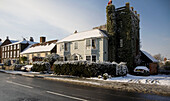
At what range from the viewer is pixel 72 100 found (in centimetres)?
664

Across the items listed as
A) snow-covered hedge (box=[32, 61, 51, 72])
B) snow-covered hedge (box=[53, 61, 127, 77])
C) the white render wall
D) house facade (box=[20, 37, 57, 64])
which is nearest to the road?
snow-covered hedge (box=[53, 61, 127, 77])

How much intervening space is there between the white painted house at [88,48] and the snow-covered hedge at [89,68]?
26.0 ft

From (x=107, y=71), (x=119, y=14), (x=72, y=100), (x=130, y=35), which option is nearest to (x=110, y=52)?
(x=130, y=35)

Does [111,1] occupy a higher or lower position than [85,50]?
higher

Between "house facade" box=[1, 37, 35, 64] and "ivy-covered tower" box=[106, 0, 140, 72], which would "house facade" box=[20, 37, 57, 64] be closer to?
"house facade" box=[1, 37, 35, 64]

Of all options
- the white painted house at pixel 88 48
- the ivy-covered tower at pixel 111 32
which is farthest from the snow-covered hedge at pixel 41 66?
the ivy-covered tower at pixel 111 32

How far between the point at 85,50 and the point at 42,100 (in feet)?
68.2

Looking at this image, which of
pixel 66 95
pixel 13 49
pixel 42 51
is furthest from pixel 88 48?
pixel 13 49

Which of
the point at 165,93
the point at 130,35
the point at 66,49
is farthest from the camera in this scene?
the point at 66,49

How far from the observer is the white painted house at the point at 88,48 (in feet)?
84.2

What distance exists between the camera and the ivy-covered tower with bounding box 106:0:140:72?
24906 mm

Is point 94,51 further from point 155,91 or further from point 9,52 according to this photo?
point 9,52

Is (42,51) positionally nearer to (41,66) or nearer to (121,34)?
(41,66)

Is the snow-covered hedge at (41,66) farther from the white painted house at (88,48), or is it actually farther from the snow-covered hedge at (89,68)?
the white painted house at (88,48)
